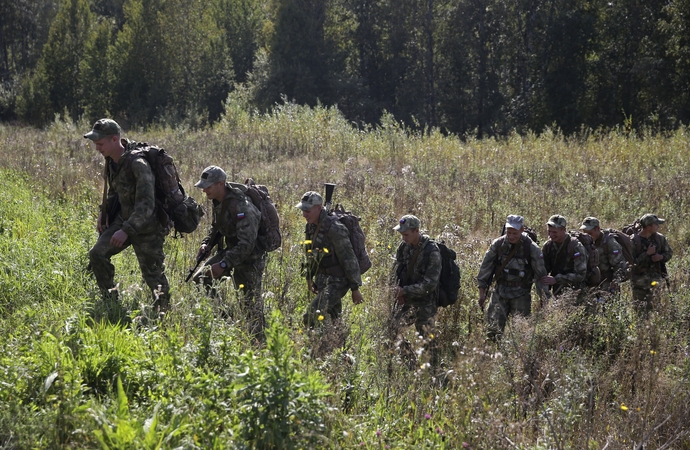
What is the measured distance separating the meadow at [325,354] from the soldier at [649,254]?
378 mm

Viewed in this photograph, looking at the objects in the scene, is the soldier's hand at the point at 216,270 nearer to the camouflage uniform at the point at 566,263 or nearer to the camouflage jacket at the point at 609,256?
the camouflage uniform at the point at 566,263

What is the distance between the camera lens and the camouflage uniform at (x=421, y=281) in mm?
6469

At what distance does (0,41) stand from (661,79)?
165ft

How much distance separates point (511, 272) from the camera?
705cm

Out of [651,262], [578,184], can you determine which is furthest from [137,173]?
[578,184]

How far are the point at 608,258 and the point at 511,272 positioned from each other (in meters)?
1.75

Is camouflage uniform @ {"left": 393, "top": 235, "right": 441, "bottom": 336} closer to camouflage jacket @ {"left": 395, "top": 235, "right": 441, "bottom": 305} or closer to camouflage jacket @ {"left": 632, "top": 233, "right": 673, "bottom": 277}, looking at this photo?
camouflage jacket @ {"left": 395, "top": 235, "right": 441, "bottom": 305}

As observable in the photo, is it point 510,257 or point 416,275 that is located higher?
point 510,257

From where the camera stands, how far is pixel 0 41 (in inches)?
2094

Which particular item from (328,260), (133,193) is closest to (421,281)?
(328,260)

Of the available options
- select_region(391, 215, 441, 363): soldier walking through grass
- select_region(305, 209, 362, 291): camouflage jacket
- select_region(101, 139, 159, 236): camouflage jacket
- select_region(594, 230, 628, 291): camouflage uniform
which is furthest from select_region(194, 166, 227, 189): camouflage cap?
select_region(594, 230, 628, 291): camouflage uniform

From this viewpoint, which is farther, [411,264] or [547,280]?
[547,280]

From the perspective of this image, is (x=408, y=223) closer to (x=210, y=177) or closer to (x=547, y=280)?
(x=547, y=280)

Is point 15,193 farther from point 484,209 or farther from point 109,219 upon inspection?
point 484,209
